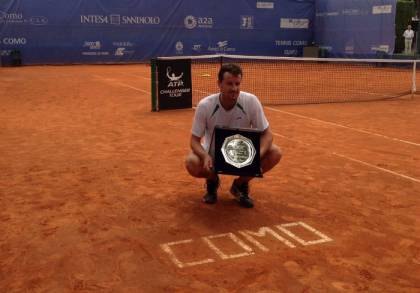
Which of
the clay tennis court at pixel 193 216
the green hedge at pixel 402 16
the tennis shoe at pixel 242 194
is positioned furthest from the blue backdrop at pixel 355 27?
the tennis shoe at pixel 242 194

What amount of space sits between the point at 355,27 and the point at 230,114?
87.2ft

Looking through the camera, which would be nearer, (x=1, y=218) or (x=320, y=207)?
(x=1, y=218)

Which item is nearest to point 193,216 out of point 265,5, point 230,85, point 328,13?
point 230,85

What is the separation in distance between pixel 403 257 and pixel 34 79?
18.2m

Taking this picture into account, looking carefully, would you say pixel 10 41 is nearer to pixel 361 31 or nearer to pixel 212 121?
pixel 361 31

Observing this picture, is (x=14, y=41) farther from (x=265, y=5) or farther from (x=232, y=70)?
(x=232, y=70)

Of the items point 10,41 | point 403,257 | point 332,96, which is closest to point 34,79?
point 10,41

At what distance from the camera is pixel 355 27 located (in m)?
29.2

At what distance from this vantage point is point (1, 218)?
465 centimetres

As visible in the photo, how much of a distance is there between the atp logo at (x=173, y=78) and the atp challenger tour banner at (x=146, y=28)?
17.3 m

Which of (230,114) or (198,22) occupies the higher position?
(198,22)

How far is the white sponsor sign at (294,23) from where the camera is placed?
106 ft

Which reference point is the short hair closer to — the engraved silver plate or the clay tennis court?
the engraved silver plate

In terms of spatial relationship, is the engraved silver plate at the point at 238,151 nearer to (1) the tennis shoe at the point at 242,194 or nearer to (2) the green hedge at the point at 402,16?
(1) the tennis shoe at the point at 242,194
